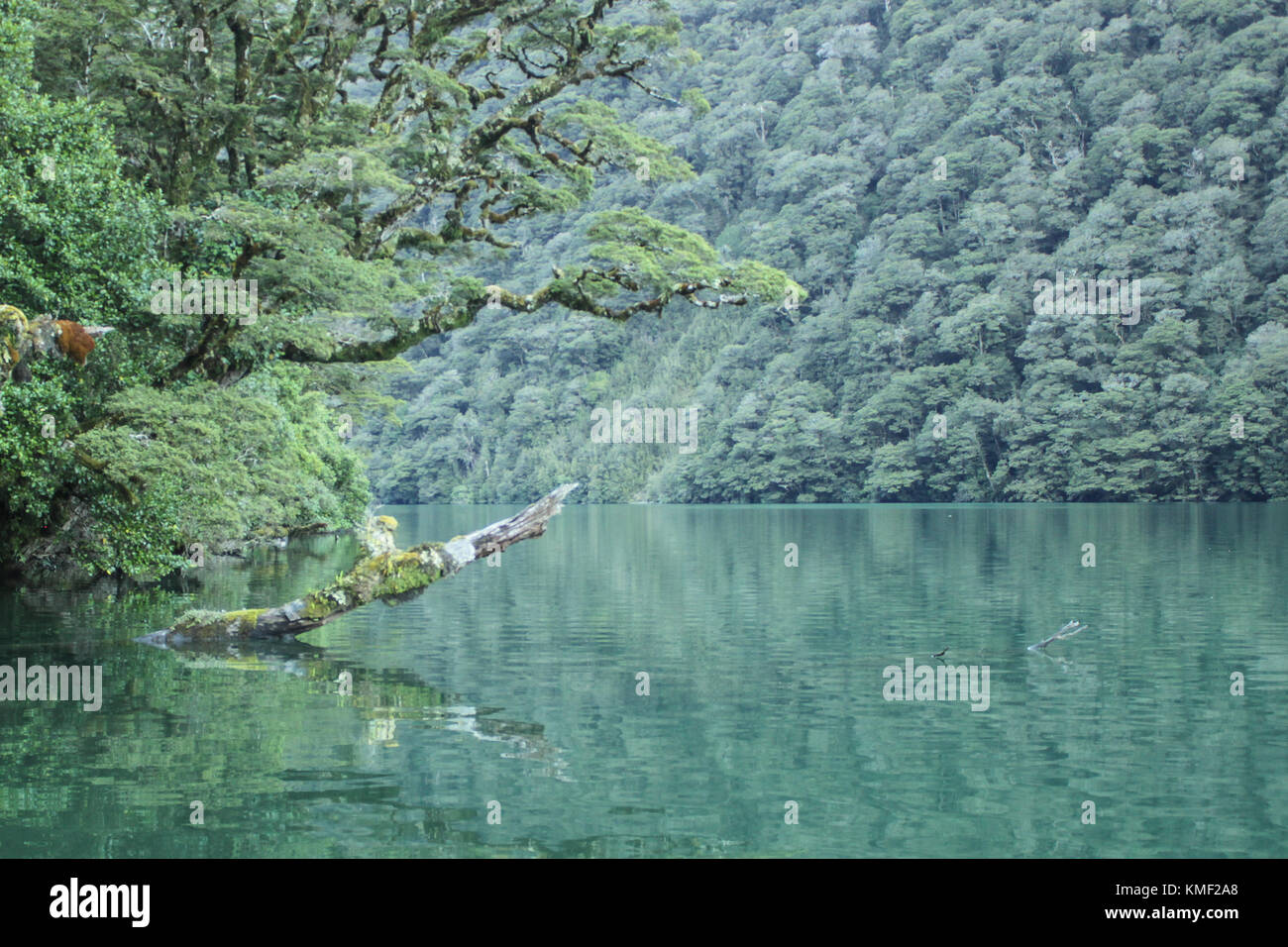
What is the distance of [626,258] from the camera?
24.5 meters

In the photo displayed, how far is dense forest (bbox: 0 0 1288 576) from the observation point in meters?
21.7

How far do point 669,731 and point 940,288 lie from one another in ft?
312

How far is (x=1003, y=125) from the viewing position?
110750 millimetres

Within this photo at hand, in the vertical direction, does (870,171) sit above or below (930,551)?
above

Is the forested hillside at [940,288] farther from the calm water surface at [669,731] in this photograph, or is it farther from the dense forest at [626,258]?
the calm water surface at [669,731]

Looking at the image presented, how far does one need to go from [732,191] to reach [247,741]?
435 feet

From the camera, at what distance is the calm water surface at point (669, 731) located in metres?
9.82

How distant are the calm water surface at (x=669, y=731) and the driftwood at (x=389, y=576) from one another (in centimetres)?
69

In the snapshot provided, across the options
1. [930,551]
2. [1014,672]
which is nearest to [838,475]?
[930,551]

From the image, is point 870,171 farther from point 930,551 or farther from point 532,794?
point 532,794

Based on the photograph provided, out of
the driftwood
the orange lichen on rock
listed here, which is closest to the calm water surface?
the driftwood

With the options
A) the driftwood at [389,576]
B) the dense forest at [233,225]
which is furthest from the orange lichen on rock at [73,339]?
the driftwood at [389,576]

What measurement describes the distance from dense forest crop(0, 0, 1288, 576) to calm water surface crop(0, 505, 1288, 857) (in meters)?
5.24

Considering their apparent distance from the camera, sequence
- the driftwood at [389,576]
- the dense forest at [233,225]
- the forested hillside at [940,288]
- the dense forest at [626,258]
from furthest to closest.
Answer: the forested hillside at [940,288] → the dense forest at [626,258] → the dense forest at [233,225] → the driftwood at [389,576]
